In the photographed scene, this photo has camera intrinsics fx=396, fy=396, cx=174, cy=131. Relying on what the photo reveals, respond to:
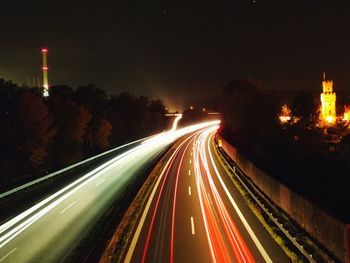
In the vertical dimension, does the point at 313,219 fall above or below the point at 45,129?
below

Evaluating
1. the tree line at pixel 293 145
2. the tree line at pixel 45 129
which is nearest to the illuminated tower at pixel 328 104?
the tree line at pixel 293 145

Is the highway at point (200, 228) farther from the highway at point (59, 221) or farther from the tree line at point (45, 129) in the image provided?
the tree line at point (45, 129)

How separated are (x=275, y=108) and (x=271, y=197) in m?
43.9

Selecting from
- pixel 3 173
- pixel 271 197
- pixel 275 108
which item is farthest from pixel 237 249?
pixel 275 108

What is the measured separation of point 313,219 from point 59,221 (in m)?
13.9

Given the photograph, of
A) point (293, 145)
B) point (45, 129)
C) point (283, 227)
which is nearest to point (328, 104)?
point (293, 145)

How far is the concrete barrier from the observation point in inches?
560

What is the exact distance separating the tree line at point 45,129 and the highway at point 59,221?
36.2ft

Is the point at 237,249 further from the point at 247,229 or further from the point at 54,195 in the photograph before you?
the point at 54,195

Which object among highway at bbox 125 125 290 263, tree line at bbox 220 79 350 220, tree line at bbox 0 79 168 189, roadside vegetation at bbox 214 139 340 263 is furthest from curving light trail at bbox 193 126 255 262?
tree line at bbox 0 79 168 189

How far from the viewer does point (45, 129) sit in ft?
176

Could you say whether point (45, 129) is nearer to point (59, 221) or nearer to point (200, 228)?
point (59, 221)

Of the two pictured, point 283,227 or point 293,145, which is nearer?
point 283,227

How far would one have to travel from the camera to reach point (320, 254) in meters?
15.6
